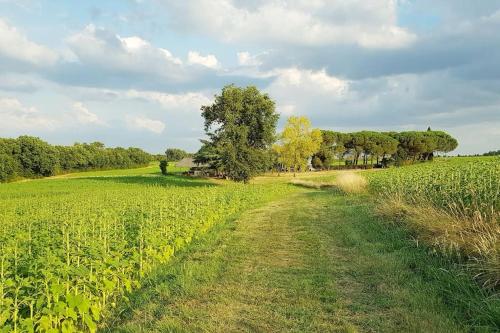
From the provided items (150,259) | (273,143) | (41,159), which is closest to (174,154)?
(41,159)

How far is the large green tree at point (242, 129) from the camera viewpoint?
145 ft

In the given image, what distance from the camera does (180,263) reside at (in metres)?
9.98

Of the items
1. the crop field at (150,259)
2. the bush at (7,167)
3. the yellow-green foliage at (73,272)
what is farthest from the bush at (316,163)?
the yellow-green foliage at (73,272)

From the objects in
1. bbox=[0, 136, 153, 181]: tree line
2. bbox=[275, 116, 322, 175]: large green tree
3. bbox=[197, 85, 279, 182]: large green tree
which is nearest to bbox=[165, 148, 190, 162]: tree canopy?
bbox=[0, 136, 153, 181]: tree line

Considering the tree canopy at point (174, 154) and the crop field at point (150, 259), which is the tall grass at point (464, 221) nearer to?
the crop field at point (150, 259)

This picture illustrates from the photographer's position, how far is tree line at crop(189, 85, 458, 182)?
44.6 meters

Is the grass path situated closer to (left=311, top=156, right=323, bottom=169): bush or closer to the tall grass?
the tall grass

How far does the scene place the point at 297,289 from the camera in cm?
733

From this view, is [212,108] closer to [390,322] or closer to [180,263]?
[180,263]

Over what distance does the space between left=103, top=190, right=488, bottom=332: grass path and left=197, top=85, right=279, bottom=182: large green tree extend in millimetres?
32201

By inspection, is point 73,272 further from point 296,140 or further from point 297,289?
point 296,140

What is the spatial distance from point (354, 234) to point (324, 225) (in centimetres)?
240

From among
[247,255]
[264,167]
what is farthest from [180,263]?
[264,167]

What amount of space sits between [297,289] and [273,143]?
135ft
